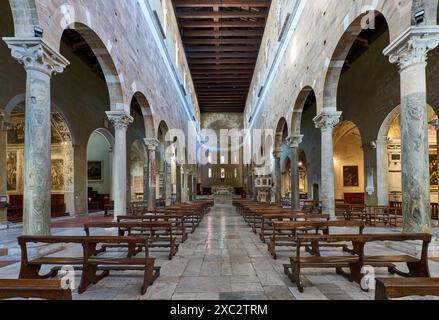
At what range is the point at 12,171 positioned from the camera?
47.9 feet

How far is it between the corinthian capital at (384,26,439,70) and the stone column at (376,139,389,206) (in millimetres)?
8092

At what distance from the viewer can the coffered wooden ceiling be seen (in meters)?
17.8

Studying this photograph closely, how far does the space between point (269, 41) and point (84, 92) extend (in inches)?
437

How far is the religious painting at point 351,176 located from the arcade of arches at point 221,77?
7cm

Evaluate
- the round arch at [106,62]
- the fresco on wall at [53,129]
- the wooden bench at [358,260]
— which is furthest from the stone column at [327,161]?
the fresco on wall at [53,129]

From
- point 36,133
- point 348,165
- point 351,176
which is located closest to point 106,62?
point 36,133

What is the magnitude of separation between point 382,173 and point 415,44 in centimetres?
866

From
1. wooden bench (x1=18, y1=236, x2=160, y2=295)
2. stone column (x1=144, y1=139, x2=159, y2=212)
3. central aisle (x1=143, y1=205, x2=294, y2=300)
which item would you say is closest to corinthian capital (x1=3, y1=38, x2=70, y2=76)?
wooden bench (x1=18, y1=236, x2=160, y2=295)

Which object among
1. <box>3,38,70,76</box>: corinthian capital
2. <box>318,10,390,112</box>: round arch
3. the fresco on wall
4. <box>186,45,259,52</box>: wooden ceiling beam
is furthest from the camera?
<box>186,45,259,52</box>: wooden ceiling beam

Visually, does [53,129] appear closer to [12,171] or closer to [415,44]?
[12,171]

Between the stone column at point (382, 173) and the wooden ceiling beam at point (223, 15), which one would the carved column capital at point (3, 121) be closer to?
the wooden ceiling beam at point (223, 15)

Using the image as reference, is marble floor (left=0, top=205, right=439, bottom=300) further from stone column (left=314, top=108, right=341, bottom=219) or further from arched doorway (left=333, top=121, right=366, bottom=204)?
arched doorway (left=333, top=121, right=366, bottom=204)

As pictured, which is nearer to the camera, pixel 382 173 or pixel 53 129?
pixel 382 173

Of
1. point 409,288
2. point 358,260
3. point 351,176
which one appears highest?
point 351,176
